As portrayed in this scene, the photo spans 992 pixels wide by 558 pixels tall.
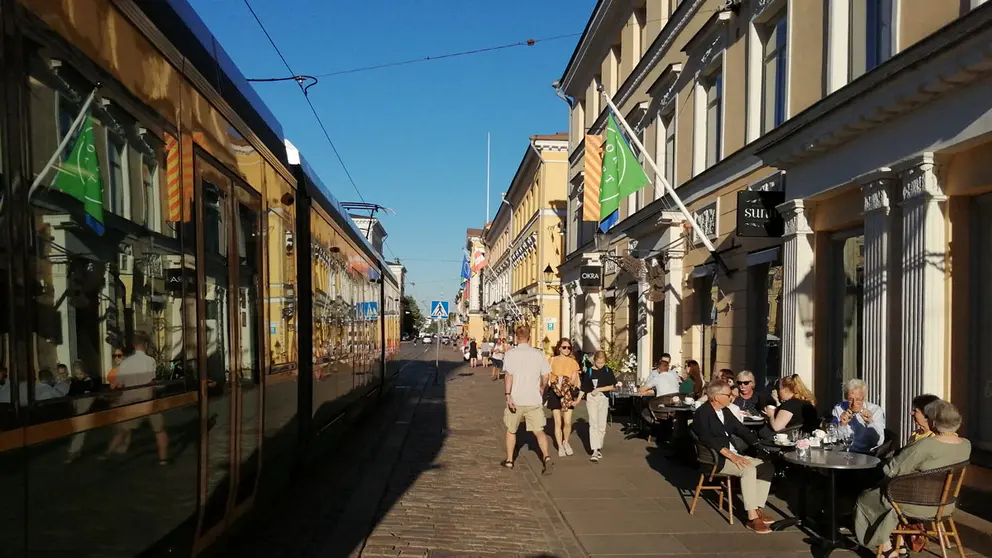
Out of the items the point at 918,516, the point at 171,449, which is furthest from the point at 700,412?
the point at 171,449

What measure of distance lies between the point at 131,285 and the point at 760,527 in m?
5.60

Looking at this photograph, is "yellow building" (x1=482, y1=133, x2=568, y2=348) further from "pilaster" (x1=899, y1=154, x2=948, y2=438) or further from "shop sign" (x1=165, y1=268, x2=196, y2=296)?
"shop sign" (x1=165, y1=268, x2=196, y2=296)

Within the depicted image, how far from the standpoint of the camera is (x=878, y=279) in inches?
341

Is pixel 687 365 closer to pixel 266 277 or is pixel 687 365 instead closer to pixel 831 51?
pixel 831 51

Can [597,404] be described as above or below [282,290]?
below

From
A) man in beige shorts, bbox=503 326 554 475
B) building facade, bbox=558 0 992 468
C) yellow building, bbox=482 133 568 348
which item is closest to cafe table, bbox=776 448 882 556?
building facade, bbox=558 0 992 468

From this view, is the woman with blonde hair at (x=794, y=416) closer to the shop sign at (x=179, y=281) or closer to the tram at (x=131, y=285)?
the tram at (x=131, y=285)

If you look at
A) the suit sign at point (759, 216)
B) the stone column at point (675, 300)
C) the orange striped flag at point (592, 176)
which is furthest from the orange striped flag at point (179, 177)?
the orange striped flag at point (592, 176)

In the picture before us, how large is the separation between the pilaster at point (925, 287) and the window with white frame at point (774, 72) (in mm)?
4382

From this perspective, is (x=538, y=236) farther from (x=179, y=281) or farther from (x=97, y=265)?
(x=97, y=265)

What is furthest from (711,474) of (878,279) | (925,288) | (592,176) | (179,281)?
(592,176)

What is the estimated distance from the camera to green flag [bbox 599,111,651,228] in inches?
583

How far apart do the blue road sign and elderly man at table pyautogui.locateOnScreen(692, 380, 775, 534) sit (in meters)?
26.1

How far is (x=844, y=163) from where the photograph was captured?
957 cm
